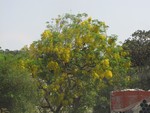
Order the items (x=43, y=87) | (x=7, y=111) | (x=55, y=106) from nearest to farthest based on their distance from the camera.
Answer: (x=7, y=111) → (x=43, y=87) → (x=55, y=106)

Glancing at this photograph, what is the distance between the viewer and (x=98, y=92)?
2642 cm

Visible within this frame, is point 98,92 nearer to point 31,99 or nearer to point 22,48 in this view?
point 22,48

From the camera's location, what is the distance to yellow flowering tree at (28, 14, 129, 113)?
23.5 metres

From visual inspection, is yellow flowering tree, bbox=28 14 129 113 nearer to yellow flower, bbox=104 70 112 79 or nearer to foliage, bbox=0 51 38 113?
yellow flower, bbox=104 70 112 79

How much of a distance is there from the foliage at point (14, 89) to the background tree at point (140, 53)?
631 inches

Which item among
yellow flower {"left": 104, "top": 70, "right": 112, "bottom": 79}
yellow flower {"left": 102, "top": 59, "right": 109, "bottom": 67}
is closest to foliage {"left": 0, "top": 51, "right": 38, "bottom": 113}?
yellow flower {"left": 102, "top": 59, "right": 109, "bottom": 67}

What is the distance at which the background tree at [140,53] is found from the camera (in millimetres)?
32656

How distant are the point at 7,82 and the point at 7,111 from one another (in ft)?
Result: 4.05

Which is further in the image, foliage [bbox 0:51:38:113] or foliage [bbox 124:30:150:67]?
foliage [bbox 124:30:150:67]

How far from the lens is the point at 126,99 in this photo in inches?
463

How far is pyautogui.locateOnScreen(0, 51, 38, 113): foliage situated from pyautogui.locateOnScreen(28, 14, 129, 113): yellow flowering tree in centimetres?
578

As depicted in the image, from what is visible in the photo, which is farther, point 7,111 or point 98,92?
point 98,92

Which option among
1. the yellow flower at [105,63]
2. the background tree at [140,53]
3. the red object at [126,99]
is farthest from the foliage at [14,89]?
the background tree at [140,53]

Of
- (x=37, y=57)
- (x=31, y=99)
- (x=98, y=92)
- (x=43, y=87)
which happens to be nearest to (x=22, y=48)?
(x=37, y=57)
